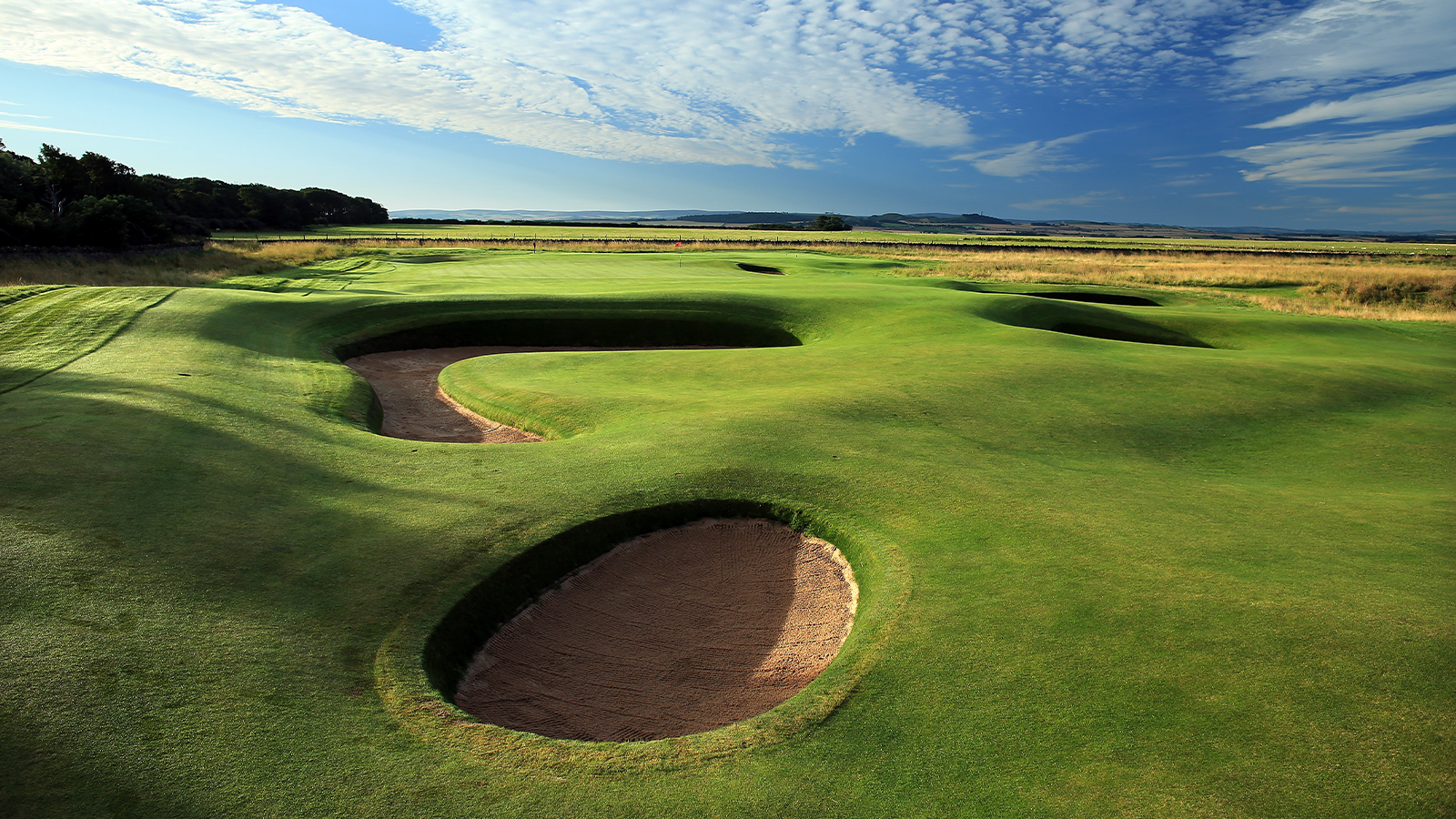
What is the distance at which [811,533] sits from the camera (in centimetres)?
915

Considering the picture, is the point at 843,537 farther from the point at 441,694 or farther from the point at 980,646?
the point at 441,694

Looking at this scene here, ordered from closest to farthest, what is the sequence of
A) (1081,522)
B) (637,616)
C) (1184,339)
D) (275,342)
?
(637,616)
(1081,522)
(275,342)
(1184,339)

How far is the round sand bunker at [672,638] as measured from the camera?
6355 millimetres

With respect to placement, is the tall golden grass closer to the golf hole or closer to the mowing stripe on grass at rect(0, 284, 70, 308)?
the golf hole

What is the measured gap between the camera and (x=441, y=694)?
5840mm

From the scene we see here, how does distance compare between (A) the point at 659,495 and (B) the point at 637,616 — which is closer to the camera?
(B) the point at 637,616

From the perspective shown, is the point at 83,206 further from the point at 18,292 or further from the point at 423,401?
the point at 423,401

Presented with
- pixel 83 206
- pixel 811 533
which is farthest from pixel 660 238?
pixel 811 533

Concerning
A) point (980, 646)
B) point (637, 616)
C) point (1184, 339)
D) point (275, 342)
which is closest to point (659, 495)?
point (637, 616)

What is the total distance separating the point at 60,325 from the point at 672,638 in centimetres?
1798

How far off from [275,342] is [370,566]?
48.7 ft

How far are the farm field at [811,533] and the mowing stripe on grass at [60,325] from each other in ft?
0.71

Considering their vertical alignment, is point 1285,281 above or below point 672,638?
above

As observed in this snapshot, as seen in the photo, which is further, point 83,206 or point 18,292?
point 83,206
